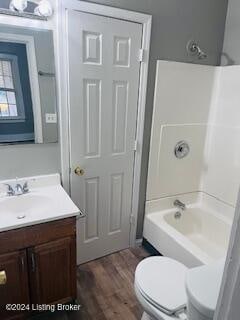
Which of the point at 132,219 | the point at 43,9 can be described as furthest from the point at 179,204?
the point at 43,9

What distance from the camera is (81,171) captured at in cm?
196

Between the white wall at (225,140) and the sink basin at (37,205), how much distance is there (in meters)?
1.51

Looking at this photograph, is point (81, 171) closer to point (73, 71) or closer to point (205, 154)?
point (73, 71)

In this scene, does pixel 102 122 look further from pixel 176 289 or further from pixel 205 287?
pixel 205 287

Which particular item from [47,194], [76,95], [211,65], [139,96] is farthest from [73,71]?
[211,65]

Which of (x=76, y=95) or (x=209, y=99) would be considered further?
(x=209, y=99)

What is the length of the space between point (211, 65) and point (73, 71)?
52.9 inches

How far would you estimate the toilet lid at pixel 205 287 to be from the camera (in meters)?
0.81

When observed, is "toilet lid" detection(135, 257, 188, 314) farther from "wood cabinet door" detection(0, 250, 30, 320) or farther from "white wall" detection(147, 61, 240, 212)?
"white wall" detection(147, 61, 240, 212)

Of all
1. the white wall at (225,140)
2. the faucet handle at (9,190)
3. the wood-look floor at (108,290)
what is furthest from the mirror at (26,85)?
the white wall at (225,140)

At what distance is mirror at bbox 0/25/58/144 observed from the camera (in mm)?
1563

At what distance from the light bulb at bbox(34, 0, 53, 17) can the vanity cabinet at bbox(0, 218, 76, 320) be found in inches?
51.0

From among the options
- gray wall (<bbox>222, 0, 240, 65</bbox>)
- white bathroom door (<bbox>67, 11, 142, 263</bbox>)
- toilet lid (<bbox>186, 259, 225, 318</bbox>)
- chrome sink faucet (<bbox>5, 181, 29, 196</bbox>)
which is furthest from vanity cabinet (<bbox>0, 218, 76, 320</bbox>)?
gray wall (<bbox>222, 0, 240, 65</bbox>)

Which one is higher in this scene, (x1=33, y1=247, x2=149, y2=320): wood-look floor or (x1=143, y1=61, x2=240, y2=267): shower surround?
(x1=143, y1=61, x2=240, y2=267): shower surround
